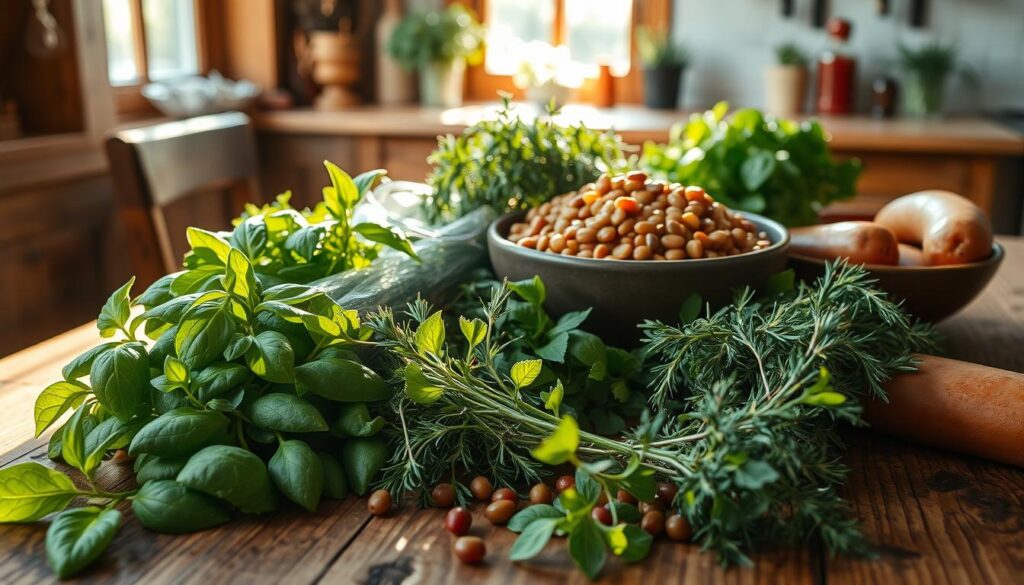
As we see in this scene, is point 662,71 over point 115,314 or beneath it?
over

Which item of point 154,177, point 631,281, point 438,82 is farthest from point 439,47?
point 631,281

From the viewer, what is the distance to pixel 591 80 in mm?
3023

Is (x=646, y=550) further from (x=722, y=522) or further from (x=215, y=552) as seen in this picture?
(x=215, y=552)

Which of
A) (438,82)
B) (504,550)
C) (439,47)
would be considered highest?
(439,47)

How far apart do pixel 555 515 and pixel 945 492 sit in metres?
0.32

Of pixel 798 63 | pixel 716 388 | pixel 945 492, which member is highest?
pixel 798 63

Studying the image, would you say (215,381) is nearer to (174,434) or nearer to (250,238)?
(174,434)

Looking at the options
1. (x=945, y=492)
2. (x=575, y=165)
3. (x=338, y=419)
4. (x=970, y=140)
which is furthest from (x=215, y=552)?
(x=970, y=140)

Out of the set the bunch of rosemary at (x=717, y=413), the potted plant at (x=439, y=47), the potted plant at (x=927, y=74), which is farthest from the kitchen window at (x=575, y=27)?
the bunch of rosemary at (x=717, y=413)

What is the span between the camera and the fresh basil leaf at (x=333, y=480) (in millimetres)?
737

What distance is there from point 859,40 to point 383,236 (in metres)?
2.36

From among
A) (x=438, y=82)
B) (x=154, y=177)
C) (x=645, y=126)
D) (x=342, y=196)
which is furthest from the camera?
(x=438, y=82)

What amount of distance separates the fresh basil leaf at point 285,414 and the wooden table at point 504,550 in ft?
0.21

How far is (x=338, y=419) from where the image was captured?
2.51 feet
